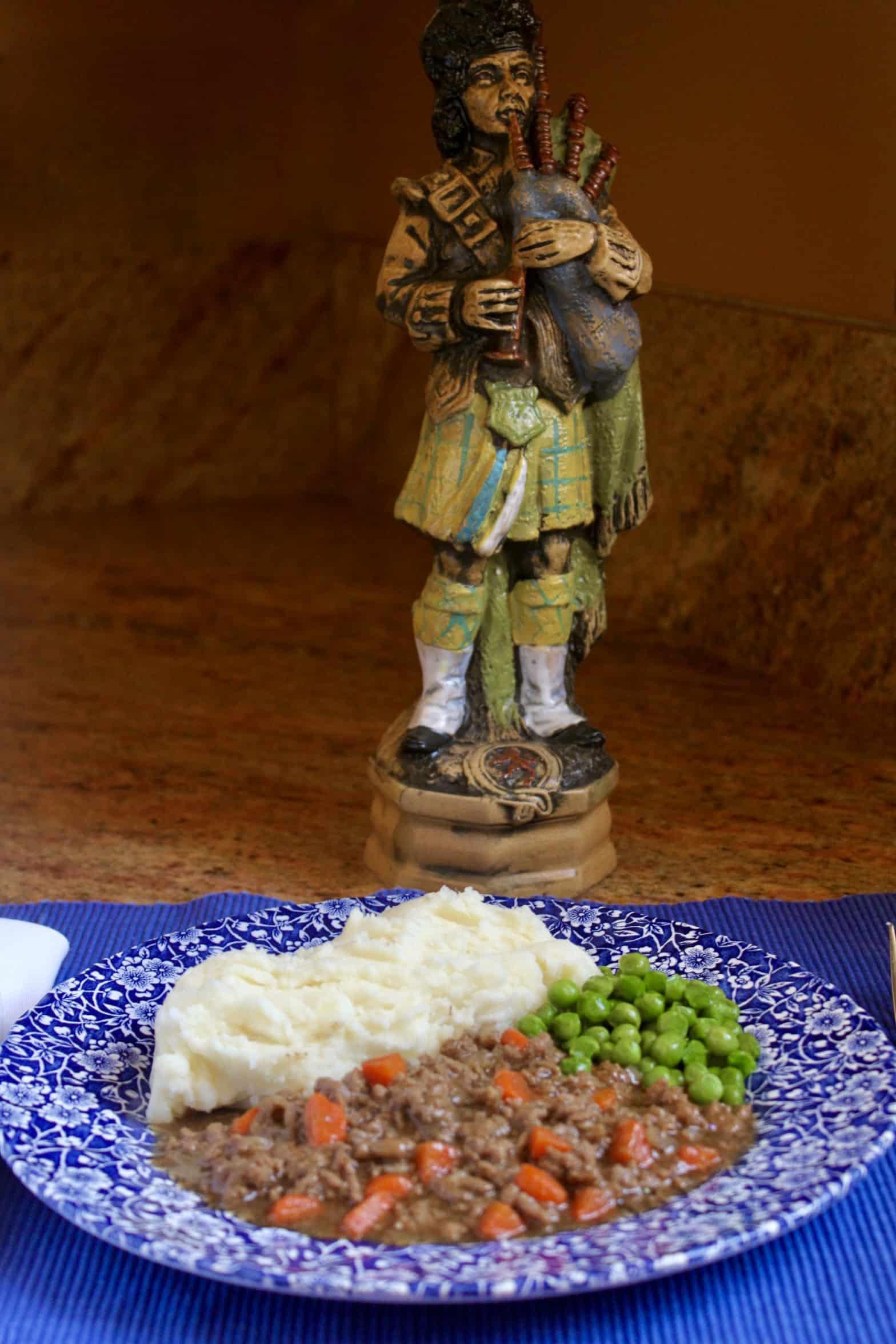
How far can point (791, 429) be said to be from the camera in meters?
3.45

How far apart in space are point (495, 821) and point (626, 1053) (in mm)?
815

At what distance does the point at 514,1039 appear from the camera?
162 cm

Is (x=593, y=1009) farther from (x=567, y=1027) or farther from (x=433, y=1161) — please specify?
(x=433, y=1161)

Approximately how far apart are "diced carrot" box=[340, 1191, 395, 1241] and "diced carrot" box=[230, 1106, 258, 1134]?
0.15 m

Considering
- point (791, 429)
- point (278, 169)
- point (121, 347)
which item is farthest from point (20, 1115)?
point (278, 169)

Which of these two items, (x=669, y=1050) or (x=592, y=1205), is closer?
(x=592, y=1205)

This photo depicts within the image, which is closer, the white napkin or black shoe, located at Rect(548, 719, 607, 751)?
the white napkin

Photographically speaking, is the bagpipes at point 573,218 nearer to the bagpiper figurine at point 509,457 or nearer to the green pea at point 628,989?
the bagpiper figurine at point 509,457

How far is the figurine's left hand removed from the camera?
7.26ft

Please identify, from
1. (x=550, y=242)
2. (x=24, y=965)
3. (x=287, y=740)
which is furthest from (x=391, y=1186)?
(x=287, y=740)

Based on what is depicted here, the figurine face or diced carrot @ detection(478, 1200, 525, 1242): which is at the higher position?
the figurine face

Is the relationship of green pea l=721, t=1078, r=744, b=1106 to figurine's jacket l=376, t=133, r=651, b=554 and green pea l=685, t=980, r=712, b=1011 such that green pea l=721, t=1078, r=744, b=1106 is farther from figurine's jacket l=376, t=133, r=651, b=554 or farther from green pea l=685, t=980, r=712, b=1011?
figurine's jacket l=376, t=133, r=651, b=554

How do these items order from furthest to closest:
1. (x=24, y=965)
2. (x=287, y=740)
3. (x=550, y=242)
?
(x=287, y=740)
(x=550, y=242)
(x=24, y=965)

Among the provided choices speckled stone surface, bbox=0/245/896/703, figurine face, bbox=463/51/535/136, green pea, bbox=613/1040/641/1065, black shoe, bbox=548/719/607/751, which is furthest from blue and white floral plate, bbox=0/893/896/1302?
speckled stone surface, bbox=0/245/896/703
